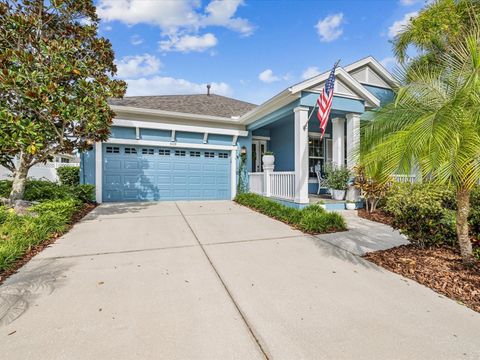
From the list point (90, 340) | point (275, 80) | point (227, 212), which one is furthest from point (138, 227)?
point (275, 80)

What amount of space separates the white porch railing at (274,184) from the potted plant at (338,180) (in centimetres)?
150

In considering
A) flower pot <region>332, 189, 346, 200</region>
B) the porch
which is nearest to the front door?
the porch

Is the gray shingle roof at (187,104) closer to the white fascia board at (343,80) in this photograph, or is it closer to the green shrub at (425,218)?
the white fascia board at (343,80)

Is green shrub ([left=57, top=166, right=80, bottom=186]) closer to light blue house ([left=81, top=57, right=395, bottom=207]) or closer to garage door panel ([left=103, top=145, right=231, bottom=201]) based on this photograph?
light blue house ([left=81, top=57, right=395, bottom=207])

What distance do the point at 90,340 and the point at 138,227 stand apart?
384 cm

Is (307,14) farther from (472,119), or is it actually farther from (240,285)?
(240,285)

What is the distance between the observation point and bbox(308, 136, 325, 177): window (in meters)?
10.6

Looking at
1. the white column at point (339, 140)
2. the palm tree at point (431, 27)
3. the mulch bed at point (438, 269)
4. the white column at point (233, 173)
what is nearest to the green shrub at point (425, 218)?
the mulch bed at point (438, 269)

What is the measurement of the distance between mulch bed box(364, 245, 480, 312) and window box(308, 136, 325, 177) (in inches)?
261

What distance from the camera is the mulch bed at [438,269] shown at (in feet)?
8.92

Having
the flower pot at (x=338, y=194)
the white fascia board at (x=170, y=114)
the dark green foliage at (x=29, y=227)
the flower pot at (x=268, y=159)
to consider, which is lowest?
the dark green foliage at (x=29, y=227)

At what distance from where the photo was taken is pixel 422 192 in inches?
154

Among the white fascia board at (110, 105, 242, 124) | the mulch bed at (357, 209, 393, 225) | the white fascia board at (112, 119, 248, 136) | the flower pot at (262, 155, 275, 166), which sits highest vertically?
the white fascia board at (110, 105, 242, 124)

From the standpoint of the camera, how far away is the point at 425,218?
12.6ft
